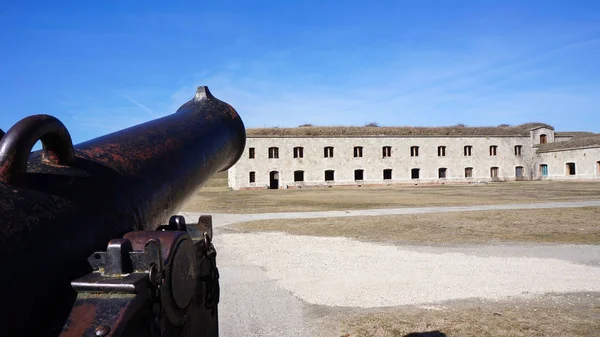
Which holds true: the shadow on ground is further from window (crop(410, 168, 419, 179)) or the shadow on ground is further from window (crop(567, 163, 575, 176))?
window (crop(567, 163, 575, 176))

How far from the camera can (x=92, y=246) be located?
54.4 inches

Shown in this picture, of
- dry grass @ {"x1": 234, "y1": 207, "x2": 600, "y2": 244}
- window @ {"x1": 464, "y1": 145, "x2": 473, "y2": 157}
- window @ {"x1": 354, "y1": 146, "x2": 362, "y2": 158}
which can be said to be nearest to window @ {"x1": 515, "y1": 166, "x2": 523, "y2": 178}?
window @ {"x1": 464, "y1": 145, "x2": 473, "y2": 157}

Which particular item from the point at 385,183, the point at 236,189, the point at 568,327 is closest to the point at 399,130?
the point at 385,183

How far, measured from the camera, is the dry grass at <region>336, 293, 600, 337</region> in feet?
12.5

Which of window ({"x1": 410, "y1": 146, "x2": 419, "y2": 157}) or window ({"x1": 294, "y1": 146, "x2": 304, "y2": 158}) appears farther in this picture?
window ({"x1": 410, "y1": 146, "x2": 419, "y2": 157})

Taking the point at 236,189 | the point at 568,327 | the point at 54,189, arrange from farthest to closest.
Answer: the point at 236,189
the point at 568,327
the point at 54,189

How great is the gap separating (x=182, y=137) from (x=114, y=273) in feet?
3.21

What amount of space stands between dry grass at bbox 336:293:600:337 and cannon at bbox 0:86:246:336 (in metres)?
2.50

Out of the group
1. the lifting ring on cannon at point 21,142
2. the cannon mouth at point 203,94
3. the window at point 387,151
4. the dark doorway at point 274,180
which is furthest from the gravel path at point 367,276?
the window at point 387,151

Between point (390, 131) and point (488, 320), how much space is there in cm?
3782

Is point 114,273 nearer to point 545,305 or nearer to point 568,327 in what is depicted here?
point 568,327

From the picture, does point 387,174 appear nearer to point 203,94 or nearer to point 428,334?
point 428,334

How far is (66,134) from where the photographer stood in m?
1.37

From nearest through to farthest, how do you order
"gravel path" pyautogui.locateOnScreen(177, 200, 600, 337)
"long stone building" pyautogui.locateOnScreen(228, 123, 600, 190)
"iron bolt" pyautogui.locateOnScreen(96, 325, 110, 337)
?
"iron bolt" pyautogui.locateOnScreen(96, 325, 110, 337) → "gravel path" pyautogui.locateOnScreen(177, 200, 600, 337) → "long stone building" pyautogui.locateOnScreen(228, 123, 600, 190)
